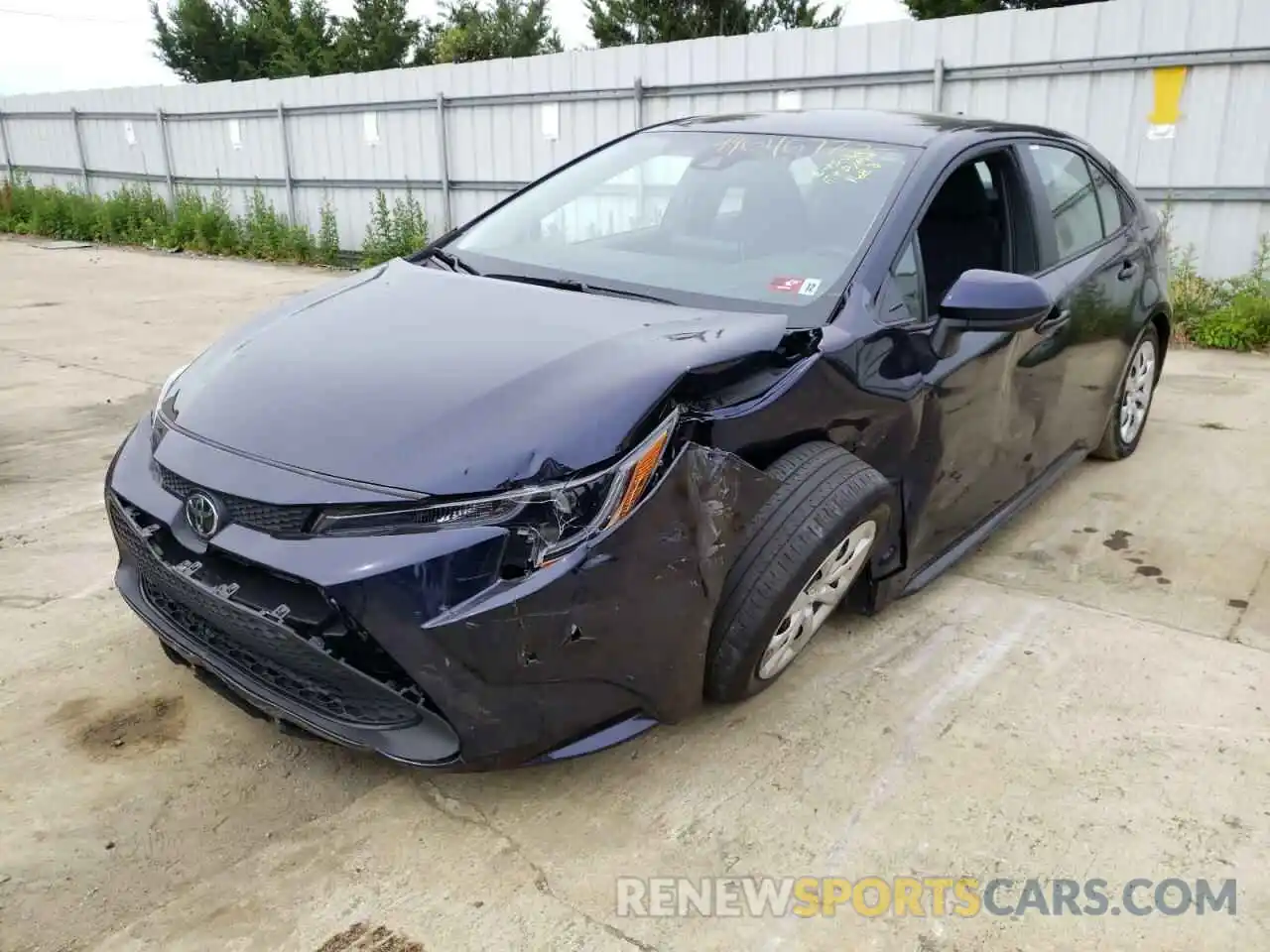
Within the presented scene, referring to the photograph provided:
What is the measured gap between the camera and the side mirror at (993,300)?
284 cm

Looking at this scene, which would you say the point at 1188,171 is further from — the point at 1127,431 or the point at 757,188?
the point at 757,188

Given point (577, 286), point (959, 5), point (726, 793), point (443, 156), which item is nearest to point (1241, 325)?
point (577, 286)

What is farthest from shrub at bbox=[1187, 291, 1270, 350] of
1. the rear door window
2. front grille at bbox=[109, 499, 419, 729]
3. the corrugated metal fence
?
front grille at bbox=[109, 499, 419, 729]

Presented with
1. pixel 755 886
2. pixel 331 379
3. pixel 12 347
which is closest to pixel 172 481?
pixel 331 379

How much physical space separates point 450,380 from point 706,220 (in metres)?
1.29

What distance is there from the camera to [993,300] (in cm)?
284

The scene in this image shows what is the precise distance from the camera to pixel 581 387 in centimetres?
221

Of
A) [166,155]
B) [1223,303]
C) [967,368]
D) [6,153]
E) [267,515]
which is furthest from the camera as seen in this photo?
[6,153]

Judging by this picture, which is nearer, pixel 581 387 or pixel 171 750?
pixel 581 387

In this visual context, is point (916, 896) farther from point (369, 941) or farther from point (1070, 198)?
point (1070, 198)

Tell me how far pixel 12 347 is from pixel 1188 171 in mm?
8775

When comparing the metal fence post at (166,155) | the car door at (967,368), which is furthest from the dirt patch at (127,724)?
the metal fence post at (166,155)

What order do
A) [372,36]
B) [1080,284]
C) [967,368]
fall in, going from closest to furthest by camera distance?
1. [967,368]
2. [1080,284]
3. [372,36]

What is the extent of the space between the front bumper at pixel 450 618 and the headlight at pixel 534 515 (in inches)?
1.1
